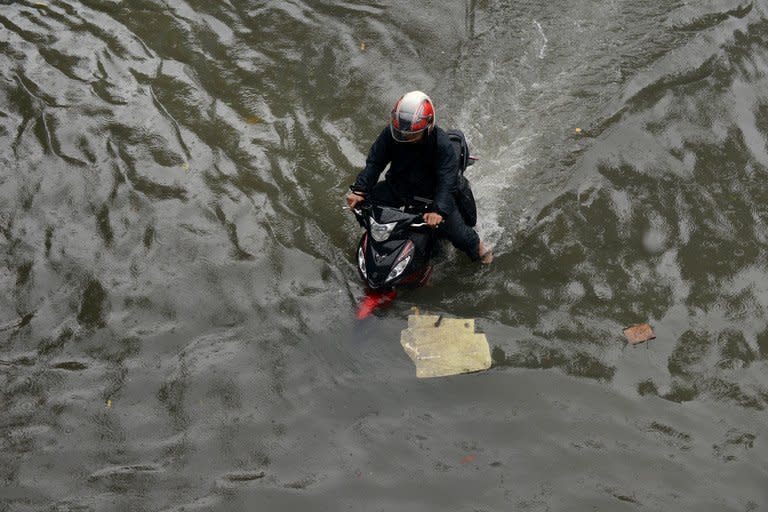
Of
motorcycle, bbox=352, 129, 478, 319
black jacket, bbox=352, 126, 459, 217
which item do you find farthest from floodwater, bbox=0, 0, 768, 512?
black jacket, bbox=352, 126, 459, 217

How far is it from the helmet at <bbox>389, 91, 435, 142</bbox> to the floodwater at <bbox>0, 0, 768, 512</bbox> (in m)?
1.62

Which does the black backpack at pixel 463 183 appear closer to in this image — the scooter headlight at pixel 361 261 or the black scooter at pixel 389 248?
the black scooter at pixel 389 248

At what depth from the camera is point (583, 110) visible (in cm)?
879

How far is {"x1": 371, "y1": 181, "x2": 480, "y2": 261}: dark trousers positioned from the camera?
22.5 feet

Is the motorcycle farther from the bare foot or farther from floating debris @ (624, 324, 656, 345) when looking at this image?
floating debris @ (624, 324, 656, 345)

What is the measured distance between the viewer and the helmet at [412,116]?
6129 millimetres

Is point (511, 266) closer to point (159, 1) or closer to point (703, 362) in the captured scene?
point (703, 362)

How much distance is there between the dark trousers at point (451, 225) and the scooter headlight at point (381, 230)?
339 mm

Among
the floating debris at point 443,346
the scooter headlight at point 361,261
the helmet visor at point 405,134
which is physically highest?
the helmet visor at point 405,134

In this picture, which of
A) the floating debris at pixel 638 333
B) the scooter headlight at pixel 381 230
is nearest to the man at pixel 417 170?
the scooter headlight at pixel 381 230

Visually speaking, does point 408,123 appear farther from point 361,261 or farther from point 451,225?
point 361,261

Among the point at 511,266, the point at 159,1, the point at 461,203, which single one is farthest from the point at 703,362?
the point at 159,1

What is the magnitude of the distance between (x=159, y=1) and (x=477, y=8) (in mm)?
4562

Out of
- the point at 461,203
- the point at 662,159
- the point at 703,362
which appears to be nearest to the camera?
the point at 703,362
